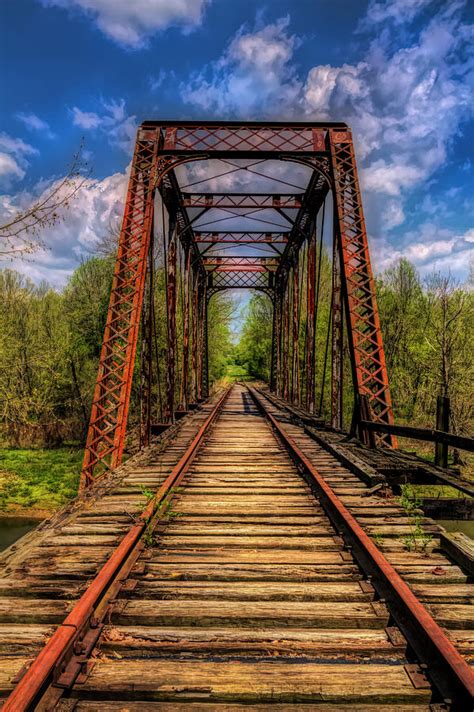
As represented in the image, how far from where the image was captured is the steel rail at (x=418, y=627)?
1.81 m

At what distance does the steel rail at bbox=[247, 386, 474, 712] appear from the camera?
71.3 inches

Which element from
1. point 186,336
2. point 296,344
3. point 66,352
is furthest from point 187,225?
point 66,352

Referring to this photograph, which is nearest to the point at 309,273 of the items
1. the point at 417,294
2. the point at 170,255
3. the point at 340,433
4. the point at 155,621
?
the point at 170,255

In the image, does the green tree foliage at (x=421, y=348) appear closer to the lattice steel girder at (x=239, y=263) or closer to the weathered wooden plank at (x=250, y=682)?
the lattice steel girder at (x=239, y=263)

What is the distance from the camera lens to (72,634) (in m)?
2.06

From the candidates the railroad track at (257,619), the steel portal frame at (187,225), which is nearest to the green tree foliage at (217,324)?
the steel portal frame at (187,225)

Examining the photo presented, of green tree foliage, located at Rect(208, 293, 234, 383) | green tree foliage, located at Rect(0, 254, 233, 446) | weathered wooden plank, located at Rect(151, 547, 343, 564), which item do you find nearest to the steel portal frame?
weathered wooden plank, located at Rect(151, 547, 343, 564)

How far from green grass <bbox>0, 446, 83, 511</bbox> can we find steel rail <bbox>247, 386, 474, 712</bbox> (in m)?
16.5

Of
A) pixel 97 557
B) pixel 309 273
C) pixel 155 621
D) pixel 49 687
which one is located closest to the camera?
pixel 49 687

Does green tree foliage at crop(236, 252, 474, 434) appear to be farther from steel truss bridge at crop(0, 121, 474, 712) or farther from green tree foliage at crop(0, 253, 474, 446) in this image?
steel truss bridge at crop(0, 121, 474, 712)

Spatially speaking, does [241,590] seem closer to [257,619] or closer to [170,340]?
[257,619]

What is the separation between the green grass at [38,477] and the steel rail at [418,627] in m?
16.5

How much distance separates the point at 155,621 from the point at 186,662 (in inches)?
17.5

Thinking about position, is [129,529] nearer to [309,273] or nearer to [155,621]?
[155,621]
